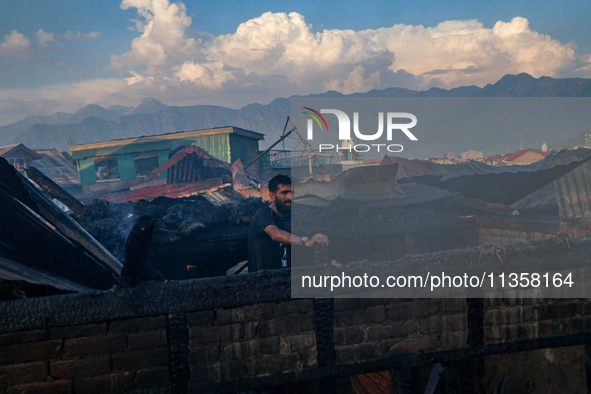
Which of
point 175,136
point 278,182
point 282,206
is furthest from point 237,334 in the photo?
point 175,136

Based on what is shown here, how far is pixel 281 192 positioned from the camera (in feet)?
13.3

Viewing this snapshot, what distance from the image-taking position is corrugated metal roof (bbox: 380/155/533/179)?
8.40 metres

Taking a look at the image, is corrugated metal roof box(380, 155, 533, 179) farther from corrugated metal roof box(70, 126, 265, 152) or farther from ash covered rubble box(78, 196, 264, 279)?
corrugated metal roof box(70, 126, 265, 152)

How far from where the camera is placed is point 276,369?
3080 mm

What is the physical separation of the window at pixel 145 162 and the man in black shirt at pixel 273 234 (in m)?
15.1

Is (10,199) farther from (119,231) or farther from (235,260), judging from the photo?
(235,260)

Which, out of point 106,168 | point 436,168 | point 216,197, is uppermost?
point 106,168

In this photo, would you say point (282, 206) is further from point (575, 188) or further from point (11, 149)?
point (11, 149)

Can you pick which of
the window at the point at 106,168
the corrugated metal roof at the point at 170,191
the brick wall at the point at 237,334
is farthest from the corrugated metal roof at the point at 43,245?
the window at the point at 106,168

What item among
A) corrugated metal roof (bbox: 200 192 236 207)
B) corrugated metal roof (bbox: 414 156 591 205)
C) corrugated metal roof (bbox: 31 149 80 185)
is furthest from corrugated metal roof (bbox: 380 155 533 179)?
corrugated metal roof (bbox: 31 149 80 185)

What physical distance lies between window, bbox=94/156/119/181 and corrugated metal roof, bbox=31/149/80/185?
2.09 m

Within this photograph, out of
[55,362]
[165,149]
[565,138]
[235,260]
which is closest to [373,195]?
[235,260]

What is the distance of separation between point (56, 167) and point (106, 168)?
513 cm

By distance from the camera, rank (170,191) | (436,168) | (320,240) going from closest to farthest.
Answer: (320,240), (436,168), (170,191)
